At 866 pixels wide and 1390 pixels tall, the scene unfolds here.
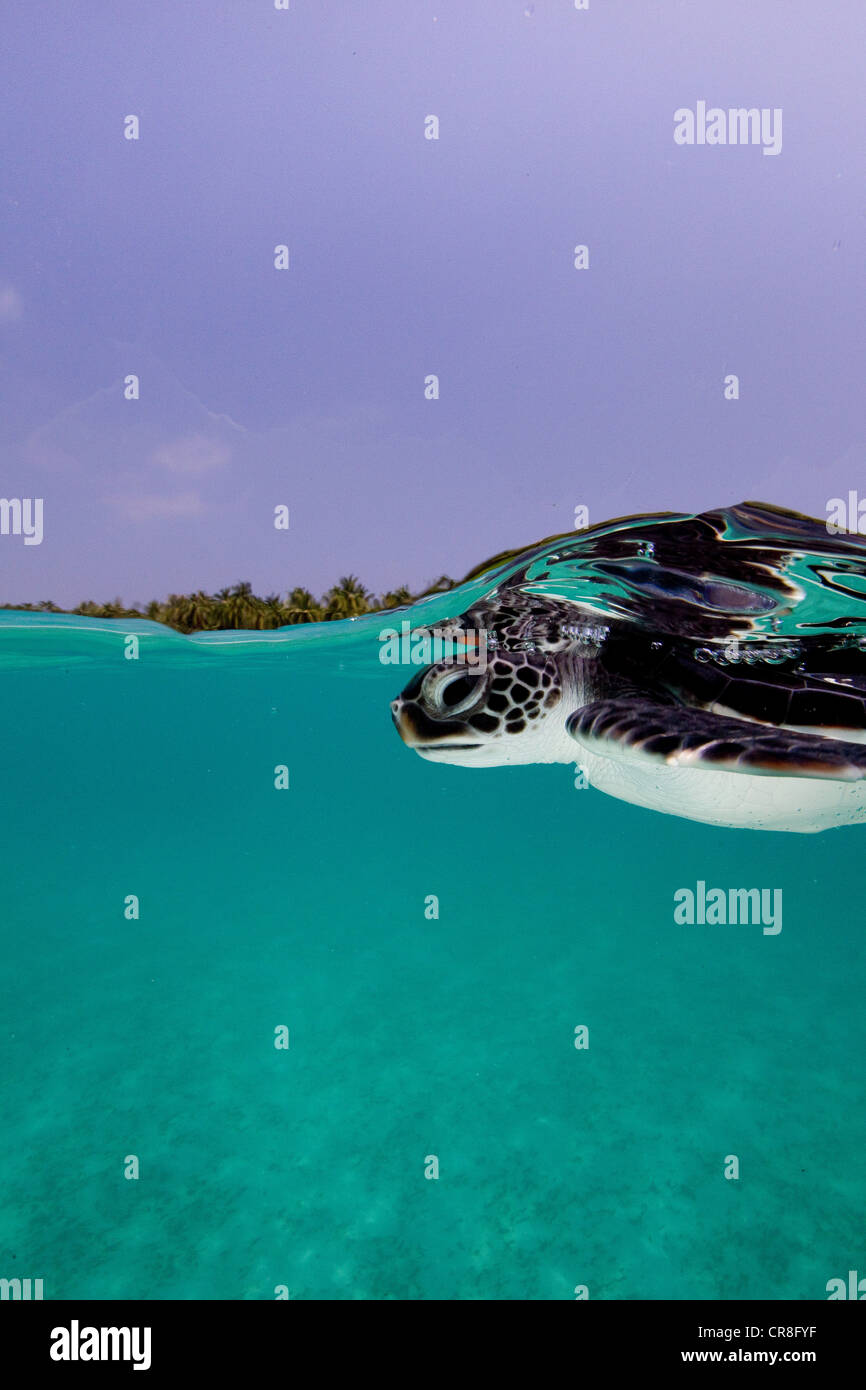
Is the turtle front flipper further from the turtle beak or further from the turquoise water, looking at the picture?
the turquoise water

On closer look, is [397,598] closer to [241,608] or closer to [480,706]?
[241,608]

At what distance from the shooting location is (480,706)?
13.6 ft

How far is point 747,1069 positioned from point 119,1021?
7.11m

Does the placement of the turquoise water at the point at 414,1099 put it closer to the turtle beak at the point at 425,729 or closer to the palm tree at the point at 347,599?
the palm tree at the point at 347,599

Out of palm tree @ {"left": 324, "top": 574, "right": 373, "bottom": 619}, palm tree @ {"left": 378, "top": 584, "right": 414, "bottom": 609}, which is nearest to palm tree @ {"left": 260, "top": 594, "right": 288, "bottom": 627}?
palm tree @ {"left": 324, "top": 574, "right": 373, "bottom": 619}

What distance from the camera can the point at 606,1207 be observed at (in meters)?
5.17

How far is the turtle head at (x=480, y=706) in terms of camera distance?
4082 millimetres

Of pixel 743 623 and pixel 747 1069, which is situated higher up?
pixel 743 623

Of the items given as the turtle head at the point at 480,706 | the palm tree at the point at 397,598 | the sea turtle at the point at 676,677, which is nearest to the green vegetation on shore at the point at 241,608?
the palm tree at the point at 397,598

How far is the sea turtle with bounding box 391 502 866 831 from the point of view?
10.8ft

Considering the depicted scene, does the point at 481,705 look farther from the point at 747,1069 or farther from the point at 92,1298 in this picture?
the point at 747,1069

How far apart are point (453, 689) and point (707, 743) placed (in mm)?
1559
